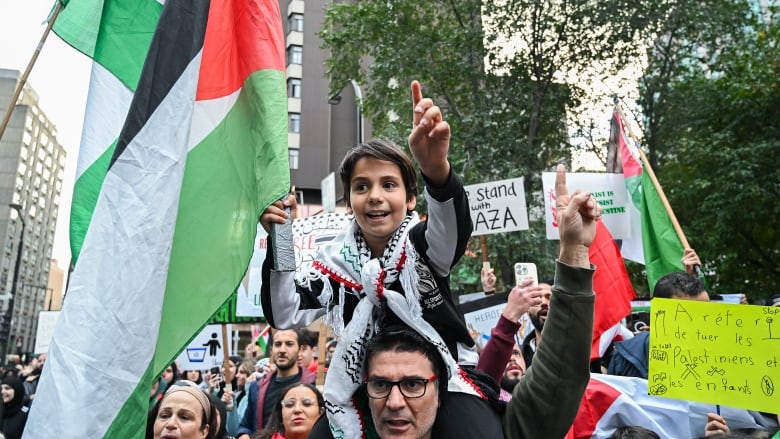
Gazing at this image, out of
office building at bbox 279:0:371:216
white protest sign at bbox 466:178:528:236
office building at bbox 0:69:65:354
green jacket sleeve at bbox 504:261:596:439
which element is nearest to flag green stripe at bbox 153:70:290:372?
green jacket sleeve at bbox 504:261:596:439

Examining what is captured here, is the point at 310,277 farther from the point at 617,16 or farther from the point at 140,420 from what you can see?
the point at 617,16

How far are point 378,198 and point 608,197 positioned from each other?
6.02 metres

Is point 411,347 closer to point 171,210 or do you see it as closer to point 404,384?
point 404,384

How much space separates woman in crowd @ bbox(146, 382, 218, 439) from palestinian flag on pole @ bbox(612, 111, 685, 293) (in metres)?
4.58

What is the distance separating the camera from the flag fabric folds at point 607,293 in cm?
504

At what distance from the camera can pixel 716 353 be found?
114 inches

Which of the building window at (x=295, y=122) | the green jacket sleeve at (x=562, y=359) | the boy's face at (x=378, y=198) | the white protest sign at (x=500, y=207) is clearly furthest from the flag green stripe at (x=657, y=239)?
the building window at (x=295, y=122)

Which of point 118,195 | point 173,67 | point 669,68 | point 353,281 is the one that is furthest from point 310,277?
point 669,68

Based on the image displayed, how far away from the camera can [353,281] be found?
2.32 m

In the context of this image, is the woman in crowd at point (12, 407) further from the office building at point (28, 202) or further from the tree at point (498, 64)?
the office building at point (28, 202)

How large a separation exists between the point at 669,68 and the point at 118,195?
1509cm

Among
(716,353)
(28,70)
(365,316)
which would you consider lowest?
(716,353)

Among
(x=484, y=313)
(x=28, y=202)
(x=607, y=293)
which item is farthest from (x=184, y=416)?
(x=28, y=202)

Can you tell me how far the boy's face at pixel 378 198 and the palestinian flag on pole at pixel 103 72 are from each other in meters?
0.98
